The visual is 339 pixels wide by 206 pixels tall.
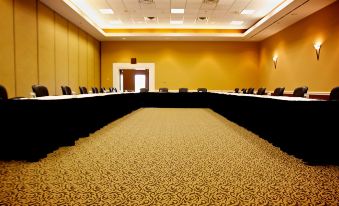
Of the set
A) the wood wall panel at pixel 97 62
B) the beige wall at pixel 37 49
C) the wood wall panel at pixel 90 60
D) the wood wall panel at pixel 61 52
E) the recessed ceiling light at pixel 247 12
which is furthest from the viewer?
the wood wall panel at pixel 97 62

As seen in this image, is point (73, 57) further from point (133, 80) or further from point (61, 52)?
point (133, 80)

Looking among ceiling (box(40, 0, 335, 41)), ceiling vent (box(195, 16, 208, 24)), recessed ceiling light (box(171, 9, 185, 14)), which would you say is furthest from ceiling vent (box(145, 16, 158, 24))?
ceiling vent (box(195, 16, 208, 24))

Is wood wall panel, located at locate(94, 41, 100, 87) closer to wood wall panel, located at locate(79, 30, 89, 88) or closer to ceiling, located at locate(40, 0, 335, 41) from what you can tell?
ceiling, located at locate(40, 0, 335, 41)

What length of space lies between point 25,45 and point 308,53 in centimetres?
805

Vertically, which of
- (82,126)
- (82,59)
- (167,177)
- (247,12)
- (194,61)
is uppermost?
(247,12)

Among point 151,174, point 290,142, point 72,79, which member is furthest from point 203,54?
point 151,174

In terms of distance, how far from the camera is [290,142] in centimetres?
329

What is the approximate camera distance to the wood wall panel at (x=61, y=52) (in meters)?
8.70

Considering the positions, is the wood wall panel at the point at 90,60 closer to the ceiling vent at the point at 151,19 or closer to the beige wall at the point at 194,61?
the beige wall at the point at 194,61

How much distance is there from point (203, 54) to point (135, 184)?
1186 centimetres

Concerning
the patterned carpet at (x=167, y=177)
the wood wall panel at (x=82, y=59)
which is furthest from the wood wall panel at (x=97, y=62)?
the patterned carpet at (x=167, y=177)

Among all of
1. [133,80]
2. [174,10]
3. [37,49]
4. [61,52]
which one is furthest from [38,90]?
[133,80]

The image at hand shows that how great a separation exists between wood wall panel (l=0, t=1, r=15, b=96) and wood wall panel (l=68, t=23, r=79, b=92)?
11.0ft

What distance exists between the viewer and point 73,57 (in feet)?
33.0
